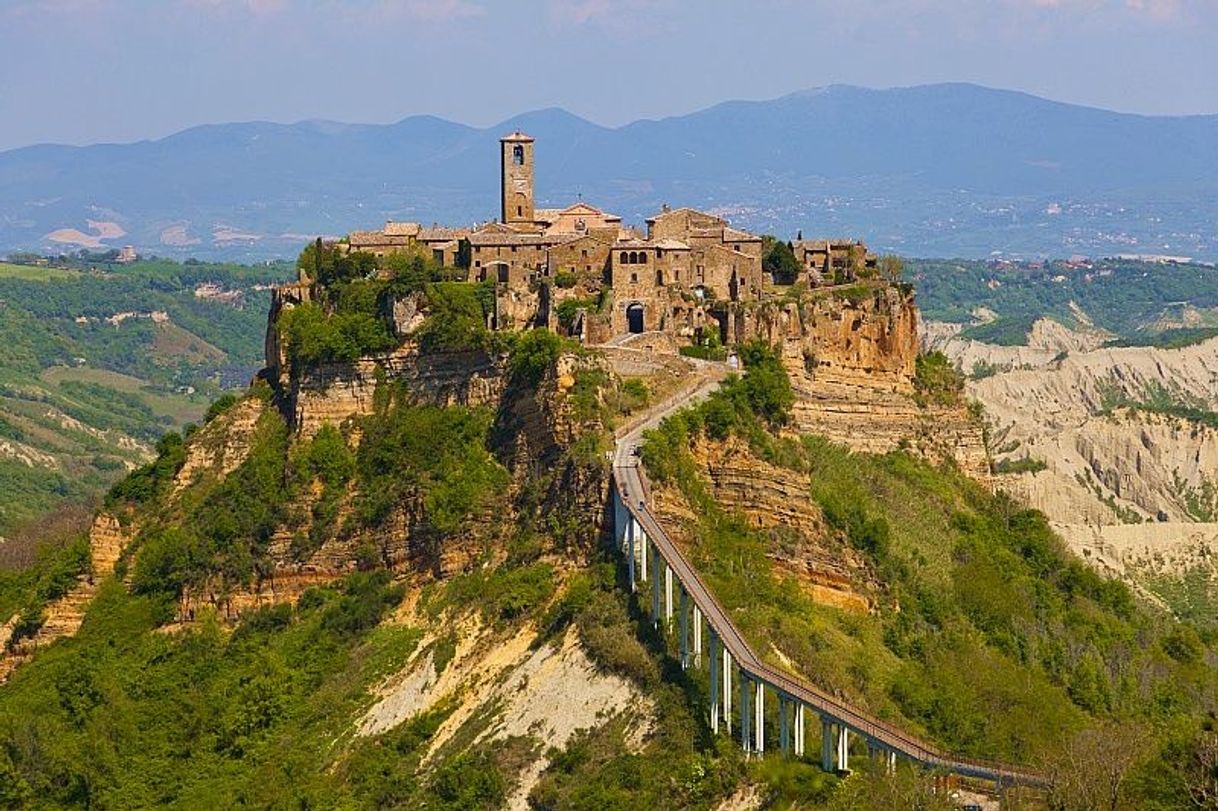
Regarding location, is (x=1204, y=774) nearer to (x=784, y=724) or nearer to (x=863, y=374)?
(x=784, y=724)

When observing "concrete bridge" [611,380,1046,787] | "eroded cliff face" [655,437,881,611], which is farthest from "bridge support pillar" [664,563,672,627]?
"eroded cliff face" [655,437,881,611]

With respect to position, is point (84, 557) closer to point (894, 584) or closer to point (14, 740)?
point (14, 740)

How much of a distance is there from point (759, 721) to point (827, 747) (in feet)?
4.28

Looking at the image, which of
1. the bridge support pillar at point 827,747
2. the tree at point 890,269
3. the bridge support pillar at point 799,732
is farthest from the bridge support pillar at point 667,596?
the tree at point 890,269

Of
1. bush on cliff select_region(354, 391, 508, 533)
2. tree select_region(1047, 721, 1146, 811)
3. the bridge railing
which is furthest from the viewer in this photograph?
bush on cliff select_region(354, 391, 508, 533)

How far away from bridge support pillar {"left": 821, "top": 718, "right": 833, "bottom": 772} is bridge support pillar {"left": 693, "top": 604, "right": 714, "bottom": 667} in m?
3.94

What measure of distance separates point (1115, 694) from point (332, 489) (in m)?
18.0

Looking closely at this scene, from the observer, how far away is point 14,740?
5297 cm

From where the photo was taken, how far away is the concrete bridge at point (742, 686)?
38.5 m

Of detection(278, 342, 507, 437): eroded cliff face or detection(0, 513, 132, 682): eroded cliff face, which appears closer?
detection(278, 342, 507, 437): eroded cliff face

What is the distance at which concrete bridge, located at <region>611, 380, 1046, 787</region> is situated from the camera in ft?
126

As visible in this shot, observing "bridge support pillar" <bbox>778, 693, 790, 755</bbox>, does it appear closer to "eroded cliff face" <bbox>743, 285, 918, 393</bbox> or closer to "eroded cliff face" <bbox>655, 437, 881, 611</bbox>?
"eroded cliff face" <bbox>655, 437, 881, 611</bbox>

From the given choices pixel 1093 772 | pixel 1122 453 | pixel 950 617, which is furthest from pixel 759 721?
pixel 1122 453

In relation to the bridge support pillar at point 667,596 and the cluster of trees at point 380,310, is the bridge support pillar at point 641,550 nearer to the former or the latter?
the bridge support pillar at point 667,596
